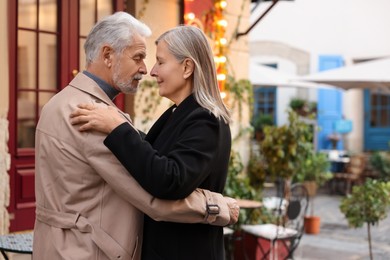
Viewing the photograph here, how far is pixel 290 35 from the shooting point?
15.6m

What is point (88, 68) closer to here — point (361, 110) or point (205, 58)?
point (205, 58)

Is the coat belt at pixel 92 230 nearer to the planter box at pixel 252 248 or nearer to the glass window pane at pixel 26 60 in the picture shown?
the glass window pane at pixel 26 60

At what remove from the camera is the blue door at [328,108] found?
→ 1468 cm

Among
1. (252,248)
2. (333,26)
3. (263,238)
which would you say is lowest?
(252,248)

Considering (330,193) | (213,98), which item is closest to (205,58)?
(213,98)

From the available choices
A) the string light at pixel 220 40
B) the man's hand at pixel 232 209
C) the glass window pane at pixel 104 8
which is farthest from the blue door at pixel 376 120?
the man's hand at pixel 232 209

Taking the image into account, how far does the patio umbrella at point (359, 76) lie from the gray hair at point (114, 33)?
8799 millimetres

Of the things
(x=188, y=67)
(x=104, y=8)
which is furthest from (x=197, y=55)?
(x=104, y=8)

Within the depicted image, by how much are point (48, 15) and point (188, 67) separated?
3094 mm

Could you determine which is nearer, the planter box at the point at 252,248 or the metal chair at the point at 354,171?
the planter box at the point at 252,248

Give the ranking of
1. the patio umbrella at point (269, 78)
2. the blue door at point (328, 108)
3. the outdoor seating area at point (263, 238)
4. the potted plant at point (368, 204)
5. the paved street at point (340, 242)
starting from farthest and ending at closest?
the blue door at point (328, 108) → the patio umbrella at point (269, 78) → the paved street at point (340, 242) → the potted plant at point (368, 204) → the outdoor seating area at point (263, 238)

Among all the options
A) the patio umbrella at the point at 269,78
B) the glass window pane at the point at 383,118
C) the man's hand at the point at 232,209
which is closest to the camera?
the man's hand at the point at 232,209

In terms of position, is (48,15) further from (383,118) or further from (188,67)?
(383,118)

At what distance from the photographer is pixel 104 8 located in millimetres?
5367
